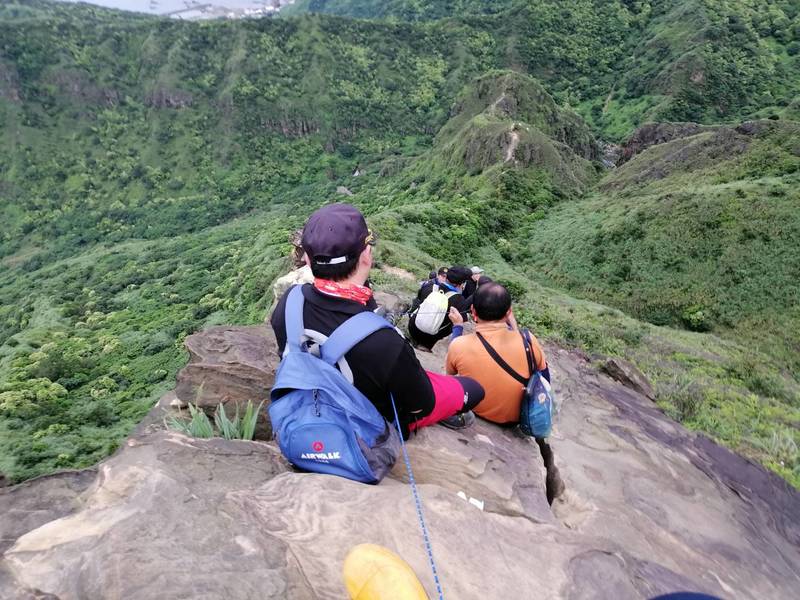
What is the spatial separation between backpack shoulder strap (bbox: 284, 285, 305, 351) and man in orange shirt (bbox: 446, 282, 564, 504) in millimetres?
2253

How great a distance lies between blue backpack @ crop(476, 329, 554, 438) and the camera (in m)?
4.94

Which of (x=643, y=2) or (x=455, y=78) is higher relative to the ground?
(x=643, y=2)

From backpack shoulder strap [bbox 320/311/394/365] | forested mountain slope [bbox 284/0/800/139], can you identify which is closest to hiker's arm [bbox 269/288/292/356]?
backpack shoulder strap [bbox 320/311/394/365]

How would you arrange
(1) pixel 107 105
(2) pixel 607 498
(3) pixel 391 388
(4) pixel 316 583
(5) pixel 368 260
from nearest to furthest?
(4) pixel 316 583, (3) pixel 391 388, (5) pixel 368 260, (2) pixel 607 498, (1) pixel 107 105

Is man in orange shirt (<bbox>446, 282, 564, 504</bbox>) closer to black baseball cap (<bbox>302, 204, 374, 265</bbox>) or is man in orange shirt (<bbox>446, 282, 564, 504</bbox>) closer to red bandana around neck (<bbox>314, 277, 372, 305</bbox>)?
red bandana around neck (<bbox>314, 277, 372, 305</bbox>)

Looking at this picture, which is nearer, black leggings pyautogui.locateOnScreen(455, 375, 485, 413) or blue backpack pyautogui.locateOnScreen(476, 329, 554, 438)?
black leggings pyautogui.locateOnScreen(455, 375, 485, 413)

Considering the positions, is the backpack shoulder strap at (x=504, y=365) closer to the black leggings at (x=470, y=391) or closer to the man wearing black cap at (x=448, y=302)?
the black leggings at (x=470, y=391)

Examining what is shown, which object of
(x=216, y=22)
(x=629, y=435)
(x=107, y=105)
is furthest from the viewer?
(x=216, y=22)

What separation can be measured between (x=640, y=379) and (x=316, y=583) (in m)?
8.94

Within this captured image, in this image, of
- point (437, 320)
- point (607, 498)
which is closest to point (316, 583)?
point (607, 498)

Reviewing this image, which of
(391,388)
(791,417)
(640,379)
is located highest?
(391,388)

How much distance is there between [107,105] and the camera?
378ft

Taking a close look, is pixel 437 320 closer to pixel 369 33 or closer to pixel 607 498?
pixel 607 498

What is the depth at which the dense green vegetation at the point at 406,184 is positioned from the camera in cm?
1994
